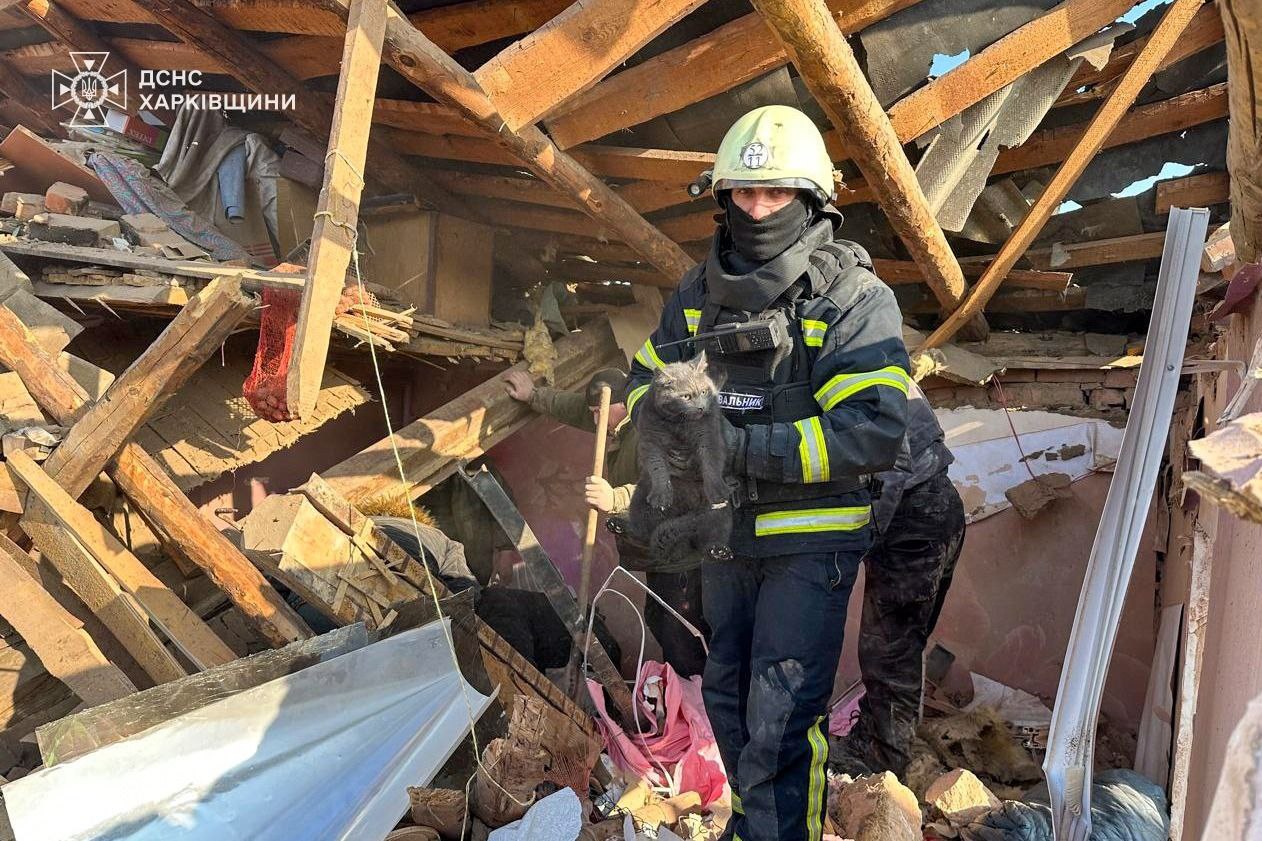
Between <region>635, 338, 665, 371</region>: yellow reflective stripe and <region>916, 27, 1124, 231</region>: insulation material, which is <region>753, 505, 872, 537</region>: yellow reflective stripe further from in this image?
<region>916, 27, 1124, 231</region>: insulation material

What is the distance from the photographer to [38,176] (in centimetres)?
555

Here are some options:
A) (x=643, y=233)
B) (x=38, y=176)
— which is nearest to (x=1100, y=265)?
(x=643, y=233)

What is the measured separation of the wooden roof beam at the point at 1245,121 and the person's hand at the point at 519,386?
370cm

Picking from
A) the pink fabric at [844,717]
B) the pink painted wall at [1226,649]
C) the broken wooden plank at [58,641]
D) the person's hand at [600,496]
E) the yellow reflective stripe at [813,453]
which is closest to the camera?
the pink painted wall at [1226,649]

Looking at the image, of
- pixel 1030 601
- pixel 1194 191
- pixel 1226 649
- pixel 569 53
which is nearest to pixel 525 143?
pixel 569 53

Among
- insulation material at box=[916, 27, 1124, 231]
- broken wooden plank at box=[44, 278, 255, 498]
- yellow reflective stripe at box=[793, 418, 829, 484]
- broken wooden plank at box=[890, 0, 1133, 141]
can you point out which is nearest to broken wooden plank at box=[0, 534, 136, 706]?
broken wooden plank at box=[44, 278, 255, 498]

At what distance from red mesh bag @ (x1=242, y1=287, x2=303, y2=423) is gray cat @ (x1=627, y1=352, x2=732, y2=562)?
178 centimetres

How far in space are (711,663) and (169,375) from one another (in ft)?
8.07

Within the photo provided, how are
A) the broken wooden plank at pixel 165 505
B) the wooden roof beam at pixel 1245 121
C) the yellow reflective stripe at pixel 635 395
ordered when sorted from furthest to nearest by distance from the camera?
the broken wooden plank at pixel 165 505, the yellow reflective stripe at pixel 635 395, the wooden roof beam at pixel 1245 121

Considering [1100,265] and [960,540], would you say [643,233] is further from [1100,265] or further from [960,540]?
[1100,265]

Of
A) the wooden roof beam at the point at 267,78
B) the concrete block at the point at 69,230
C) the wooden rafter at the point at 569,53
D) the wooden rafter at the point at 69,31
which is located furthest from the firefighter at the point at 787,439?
the wooden rafter at the point at 69,31

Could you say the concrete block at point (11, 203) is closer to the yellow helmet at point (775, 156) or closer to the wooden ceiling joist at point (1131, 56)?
the yellow helmet at point (775, 156)

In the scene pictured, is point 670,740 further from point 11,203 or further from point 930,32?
point 11,203

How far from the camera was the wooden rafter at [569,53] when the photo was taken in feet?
10.1
